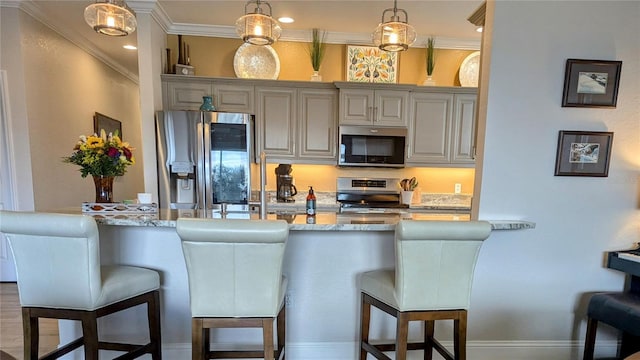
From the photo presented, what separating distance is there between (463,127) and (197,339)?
3.42 metres

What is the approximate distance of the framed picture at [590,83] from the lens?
1855 mm

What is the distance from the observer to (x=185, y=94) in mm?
3367

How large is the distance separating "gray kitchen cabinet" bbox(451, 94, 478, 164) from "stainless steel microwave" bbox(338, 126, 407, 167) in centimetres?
63

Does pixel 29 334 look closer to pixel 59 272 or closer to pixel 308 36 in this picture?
pixel 59 272

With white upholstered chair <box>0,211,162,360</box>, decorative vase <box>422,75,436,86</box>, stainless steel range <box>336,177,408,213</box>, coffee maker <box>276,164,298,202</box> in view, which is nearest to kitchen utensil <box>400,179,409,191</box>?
stainless steel range <box>336,177,408,213</box>

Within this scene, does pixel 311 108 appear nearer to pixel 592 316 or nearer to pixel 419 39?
pixel 419 39

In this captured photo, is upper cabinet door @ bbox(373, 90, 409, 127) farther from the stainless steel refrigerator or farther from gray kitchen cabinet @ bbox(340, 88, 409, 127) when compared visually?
the stainless steel refrigerator

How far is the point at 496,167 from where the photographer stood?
191 centimetres

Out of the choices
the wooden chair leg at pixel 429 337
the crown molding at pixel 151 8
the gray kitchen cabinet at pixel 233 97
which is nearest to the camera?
the wooden chair leg at pixel 429 337

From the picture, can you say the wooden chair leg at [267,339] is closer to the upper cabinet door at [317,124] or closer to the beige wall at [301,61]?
the upper cabinet door at [317,124]

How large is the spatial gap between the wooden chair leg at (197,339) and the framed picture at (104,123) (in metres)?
3.67

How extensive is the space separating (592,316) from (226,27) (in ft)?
13.5

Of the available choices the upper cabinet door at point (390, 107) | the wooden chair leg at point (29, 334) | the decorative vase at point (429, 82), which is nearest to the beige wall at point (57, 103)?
the wooden chair leg at point (29, 334)

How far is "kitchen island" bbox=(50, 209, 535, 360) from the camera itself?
1.86 m
